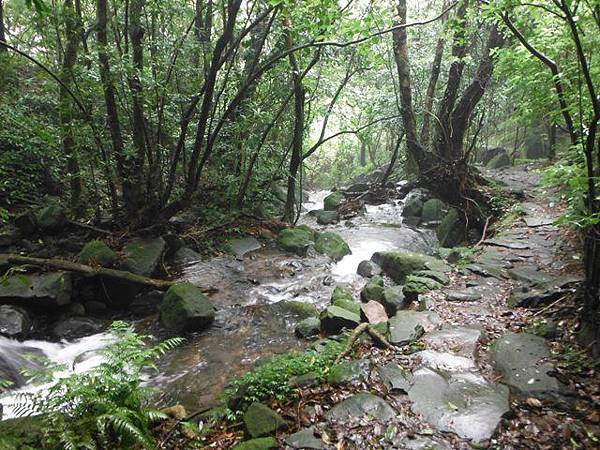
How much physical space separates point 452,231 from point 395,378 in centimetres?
826

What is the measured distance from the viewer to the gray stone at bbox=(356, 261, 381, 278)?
29.6 feet

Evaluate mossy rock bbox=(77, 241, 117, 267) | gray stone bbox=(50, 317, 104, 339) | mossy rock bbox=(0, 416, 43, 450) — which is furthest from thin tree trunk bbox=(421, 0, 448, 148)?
mossy rock bbox=(0, 416, 43, 450)

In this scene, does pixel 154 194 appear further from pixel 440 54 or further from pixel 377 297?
pixel 440 54

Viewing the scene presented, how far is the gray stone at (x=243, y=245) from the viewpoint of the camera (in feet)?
34.4

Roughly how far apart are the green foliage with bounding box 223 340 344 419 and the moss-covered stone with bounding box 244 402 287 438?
10.3 inches

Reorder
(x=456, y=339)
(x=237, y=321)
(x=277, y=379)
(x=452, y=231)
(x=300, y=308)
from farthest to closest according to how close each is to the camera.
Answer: (x=452, y=231), (x=300, y=308), (x=237, y=321), (x=456, y=339), (x=277, y=379)

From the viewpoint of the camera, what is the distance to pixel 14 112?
8422 millimetres

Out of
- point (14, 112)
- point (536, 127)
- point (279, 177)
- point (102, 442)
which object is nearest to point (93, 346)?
point (102, 442)

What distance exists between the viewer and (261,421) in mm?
3492

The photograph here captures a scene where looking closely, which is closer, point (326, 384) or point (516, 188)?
point (326, 384)

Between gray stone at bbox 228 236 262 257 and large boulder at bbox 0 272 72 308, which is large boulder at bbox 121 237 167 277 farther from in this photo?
gray stone at bbox 228 236 262 257

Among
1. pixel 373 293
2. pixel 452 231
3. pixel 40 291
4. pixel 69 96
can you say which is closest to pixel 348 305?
pixel 373 293

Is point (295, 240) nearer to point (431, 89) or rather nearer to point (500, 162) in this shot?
point (431, 89)

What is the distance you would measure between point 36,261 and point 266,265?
487 cm
